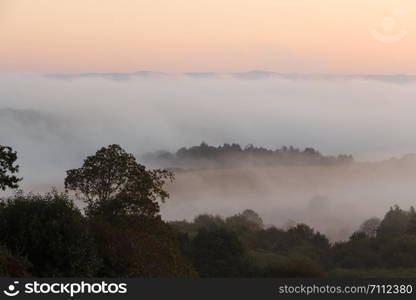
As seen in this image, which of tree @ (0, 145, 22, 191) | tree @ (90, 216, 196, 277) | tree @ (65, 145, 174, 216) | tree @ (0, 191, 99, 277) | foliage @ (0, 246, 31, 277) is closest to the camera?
foliage @ (0, 246, 31, 277)

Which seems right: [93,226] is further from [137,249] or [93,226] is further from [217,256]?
[217,256]

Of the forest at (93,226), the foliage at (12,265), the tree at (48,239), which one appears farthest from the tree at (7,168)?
the foliage at (12,265)

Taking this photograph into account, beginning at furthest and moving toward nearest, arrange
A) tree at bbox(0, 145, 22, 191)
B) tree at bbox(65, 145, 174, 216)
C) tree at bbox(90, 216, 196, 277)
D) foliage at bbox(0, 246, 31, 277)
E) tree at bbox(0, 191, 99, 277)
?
tree at bbox(65, 145, 174, 216) < tree at bbox(0, 145, 22, 191) < tree at bbox(90, 216, 196, 277) < tree at bbox(0, 191, 99, 277) < foliage at bbox(0, 246, 31, 277)

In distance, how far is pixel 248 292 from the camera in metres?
43.9

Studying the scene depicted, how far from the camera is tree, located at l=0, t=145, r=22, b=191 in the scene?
74.6 m

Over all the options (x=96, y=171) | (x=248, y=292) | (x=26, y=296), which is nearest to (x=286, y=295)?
(x=248, y=292)

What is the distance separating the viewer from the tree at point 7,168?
74.6 m

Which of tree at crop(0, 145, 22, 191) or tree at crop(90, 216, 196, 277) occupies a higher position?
tree at crop(0, 145, 22, 191)

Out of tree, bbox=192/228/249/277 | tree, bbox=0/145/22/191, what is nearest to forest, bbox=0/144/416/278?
tree, bbox=0/145/22/191

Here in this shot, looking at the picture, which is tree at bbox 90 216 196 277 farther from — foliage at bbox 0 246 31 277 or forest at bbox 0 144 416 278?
foliage at bbox 0 246 31 277

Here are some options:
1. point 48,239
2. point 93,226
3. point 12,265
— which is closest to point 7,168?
point 93,226

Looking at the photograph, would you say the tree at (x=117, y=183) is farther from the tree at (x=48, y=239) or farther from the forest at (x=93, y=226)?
the tree at (x=48, y=239)

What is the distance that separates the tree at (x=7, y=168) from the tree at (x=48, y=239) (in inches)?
224

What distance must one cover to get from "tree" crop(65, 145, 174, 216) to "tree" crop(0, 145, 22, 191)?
2119 centimetres
